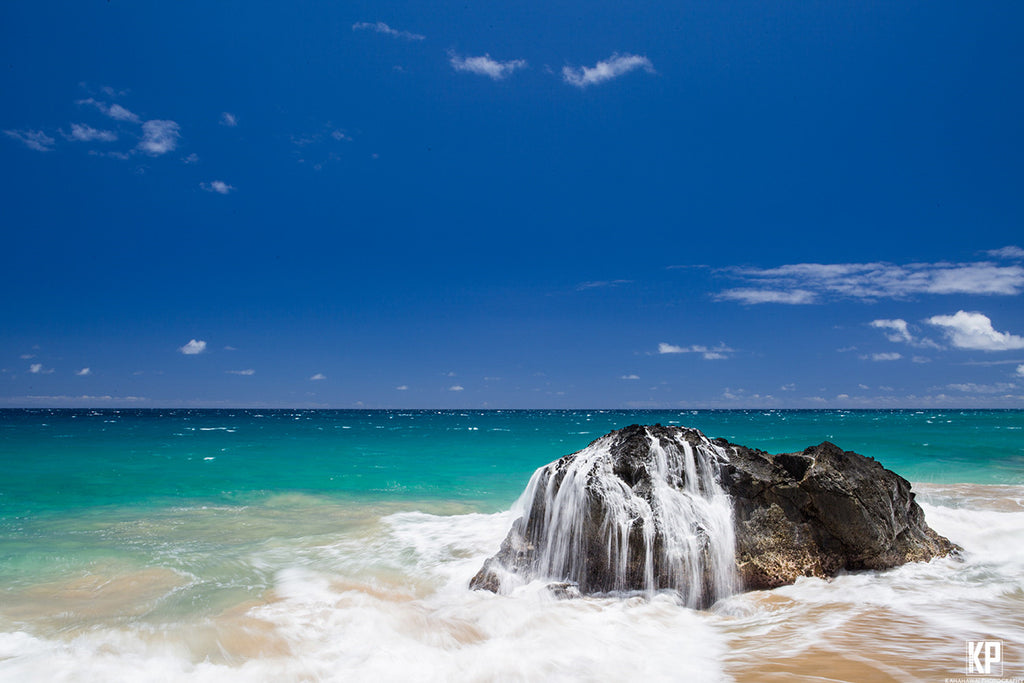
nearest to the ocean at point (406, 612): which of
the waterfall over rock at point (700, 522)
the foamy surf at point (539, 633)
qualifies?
the foamy surf at point (539, 633)

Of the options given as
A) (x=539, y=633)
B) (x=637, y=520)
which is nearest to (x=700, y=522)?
(x=637, y=520)

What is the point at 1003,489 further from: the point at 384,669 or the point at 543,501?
the point at 384,669

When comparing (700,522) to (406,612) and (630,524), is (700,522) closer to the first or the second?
(630,524)

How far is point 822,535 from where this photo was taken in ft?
21.5

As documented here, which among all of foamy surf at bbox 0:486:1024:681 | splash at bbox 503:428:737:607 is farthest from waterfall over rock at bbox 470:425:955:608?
foamy surf at bbox 0:486:1024:681

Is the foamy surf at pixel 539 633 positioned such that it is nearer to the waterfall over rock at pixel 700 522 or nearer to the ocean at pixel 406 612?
the ocean at pixel 406 612

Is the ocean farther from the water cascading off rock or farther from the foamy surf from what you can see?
the water cascading off rock

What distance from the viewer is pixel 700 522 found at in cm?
639

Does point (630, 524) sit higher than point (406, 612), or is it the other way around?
point (630, 524)

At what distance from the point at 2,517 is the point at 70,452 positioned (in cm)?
2064

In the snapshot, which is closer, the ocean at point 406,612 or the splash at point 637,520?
the ocean at point 406,612

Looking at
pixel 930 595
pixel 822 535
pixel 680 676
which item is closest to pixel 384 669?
pixel 680 676

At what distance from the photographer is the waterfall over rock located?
6.18 m

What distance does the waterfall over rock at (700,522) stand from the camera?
20.3 feet
